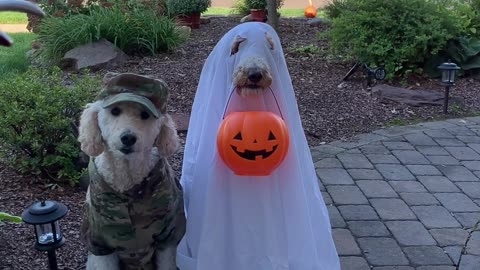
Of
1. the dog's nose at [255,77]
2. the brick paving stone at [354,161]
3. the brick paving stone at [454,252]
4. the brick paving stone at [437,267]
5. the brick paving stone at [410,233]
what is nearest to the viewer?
the dog's nose at [255,77]

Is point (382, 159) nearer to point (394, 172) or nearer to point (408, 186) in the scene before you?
point (394, 172)

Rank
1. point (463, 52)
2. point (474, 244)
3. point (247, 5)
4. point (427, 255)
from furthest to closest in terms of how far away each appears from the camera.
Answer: point (247, 5), point (463, 52), point (474, 244), point (427, 255)

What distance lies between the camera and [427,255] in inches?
136

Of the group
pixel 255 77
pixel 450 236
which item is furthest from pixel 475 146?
pixel 255 77

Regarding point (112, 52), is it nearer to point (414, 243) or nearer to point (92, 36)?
point (92, 36)

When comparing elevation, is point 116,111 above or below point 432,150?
above

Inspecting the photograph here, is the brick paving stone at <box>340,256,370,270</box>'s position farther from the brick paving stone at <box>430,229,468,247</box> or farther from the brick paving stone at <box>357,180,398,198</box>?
the brick paving stone at <box>357,180,398,198</box>

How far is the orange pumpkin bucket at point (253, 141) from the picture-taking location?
2582mm

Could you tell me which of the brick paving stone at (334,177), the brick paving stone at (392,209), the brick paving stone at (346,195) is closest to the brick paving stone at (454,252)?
the brick paving stone at (392,209)

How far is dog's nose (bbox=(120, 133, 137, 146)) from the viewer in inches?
87.6

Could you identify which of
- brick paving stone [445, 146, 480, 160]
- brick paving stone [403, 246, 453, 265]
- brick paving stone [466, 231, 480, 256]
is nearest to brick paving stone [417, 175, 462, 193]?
brick paving stone [445, 146, 480, 160]

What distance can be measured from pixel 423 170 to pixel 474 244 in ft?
4.00

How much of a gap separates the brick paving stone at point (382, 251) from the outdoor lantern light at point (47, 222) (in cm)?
175

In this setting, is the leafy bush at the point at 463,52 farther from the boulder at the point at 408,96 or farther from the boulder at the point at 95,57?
the boulder at the point at 95,57
